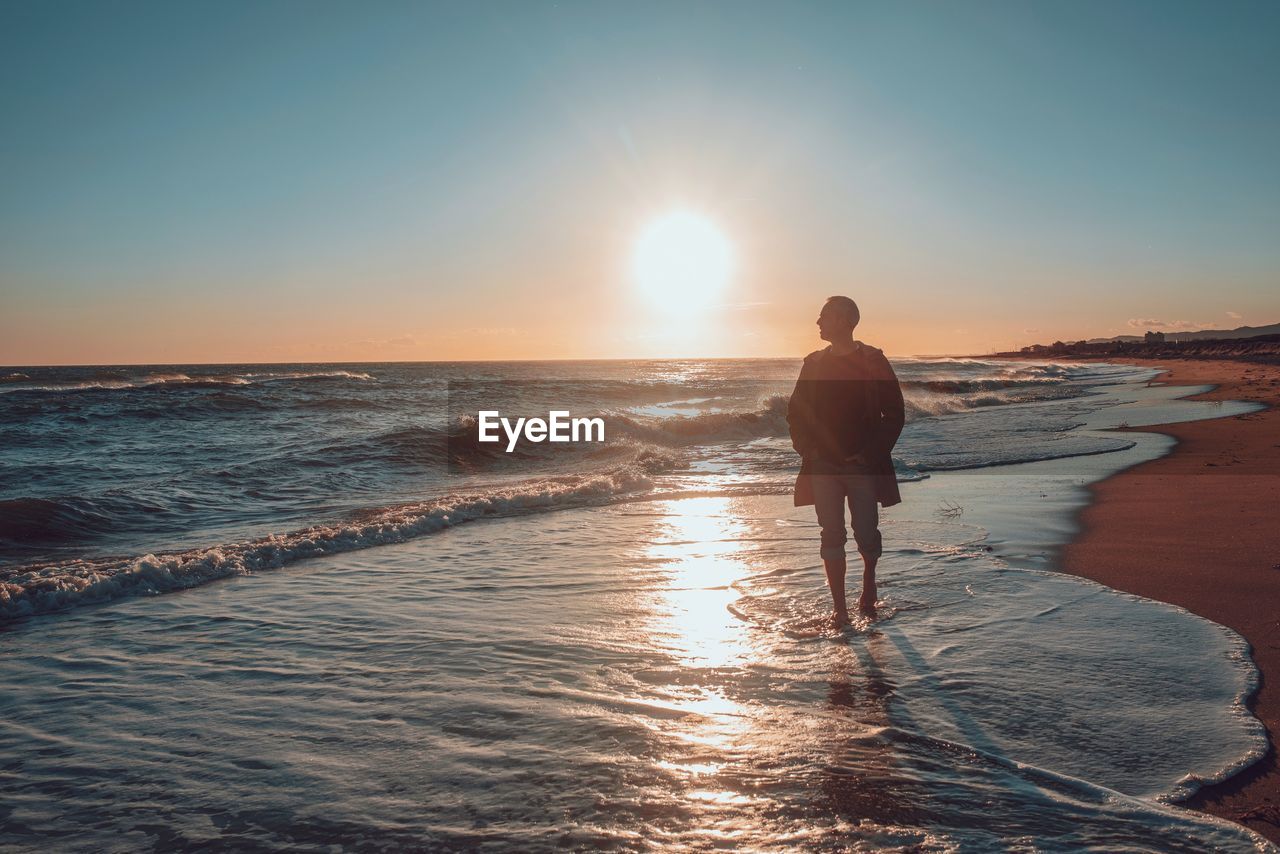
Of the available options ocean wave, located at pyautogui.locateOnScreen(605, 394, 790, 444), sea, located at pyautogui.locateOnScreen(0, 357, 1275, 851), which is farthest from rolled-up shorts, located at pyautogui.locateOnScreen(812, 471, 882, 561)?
ocean wave, located at pyautogui.locateOnScreen(605, 394, 790, 444)

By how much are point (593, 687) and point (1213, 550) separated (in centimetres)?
500

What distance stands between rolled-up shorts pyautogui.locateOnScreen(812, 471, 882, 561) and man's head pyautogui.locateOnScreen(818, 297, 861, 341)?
0.85m

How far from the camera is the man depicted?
464 centimetres

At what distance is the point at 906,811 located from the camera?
2551 mm

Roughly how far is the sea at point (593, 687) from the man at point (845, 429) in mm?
521

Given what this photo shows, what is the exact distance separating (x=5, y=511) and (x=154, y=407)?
18564mm

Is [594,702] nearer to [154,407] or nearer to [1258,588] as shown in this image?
A: [1258,588]

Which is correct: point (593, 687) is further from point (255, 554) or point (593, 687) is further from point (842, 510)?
point (255, 554)

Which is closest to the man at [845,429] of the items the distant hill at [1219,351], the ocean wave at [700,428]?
the ocean wave at [700,428]

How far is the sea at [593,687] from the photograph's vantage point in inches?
102

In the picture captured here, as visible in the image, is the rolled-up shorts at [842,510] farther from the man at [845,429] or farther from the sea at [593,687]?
the sea at [593,687]

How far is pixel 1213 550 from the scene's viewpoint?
231 inches

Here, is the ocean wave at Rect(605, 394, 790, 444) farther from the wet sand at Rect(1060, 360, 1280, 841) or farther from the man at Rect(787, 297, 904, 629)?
the man at Rect(787, 297, 904, 629)

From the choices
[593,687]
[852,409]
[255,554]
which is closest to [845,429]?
[852,409]
